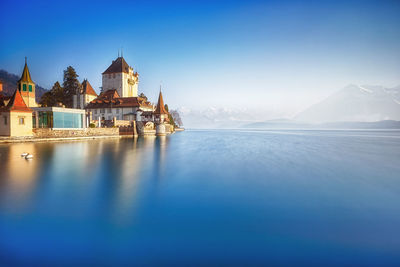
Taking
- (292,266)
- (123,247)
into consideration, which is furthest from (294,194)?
(123,247)

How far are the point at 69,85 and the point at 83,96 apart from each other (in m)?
5.24

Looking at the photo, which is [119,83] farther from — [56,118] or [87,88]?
[56,118]

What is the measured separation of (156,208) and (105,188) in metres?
3.16

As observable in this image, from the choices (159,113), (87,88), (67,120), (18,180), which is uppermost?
(87,88)

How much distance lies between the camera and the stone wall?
2947 cm

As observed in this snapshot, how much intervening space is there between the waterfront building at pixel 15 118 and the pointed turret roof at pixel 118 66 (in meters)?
36.2

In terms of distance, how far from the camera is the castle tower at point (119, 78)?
61250mm

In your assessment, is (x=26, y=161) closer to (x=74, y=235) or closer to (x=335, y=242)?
(x=74, y=235)

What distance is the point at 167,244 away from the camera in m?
5.36

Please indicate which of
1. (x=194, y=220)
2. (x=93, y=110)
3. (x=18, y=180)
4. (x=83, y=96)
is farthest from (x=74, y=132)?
(x=194, y=220)

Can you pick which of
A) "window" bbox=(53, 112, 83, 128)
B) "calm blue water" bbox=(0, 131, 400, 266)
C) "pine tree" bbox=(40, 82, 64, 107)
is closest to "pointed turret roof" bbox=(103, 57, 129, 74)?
"pine tree" bbox=(40, 82, 64, 107)

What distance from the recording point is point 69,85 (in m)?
55.7

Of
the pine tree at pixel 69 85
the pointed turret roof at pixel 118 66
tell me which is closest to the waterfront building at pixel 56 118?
the pine tree at pixel 69 85

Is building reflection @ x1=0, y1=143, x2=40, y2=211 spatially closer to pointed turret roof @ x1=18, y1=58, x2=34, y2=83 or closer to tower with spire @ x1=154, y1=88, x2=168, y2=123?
pointed turret roof @ x1=18, y1=58, x2=34, y2=83
